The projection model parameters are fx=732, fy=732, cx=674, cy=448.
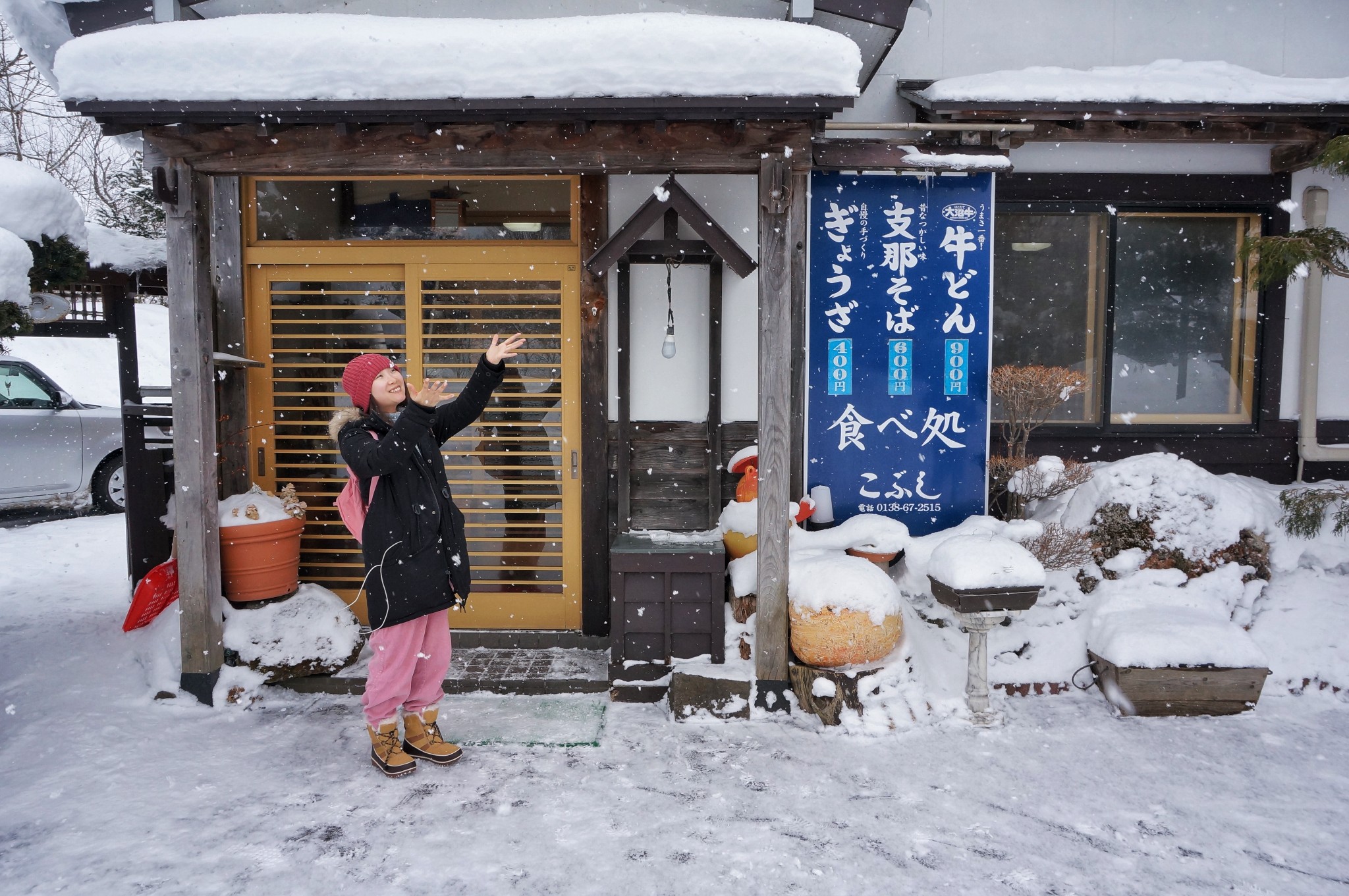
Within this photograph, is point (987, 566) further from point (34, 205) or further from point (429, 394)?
point (34, 205)

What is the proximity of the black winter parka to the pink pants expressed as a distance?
12 cm

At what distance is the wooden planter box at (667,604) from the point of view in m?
4.89

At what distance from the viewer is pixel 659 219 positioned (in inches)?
180

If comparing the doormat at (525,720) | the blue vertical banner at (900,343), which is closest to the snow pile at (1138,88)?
the blue vertical banner at (900,343)

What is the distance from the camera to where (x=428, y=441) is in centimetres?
399

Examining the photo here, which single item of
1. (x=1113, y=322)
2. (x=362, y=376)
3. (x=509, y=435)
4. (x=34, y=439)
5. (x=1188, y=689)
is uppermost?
(x=1113, y=322)

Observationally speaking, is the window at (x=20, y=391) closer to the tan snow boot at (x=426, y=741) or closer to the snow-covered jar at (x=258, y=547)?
the snow-covered jar at (x=258, y=547)

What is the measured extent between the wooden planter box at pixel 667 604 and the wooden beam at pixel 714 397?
896 millimetres

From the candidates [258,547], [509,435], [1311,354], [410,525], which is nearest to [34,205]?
[258,547]

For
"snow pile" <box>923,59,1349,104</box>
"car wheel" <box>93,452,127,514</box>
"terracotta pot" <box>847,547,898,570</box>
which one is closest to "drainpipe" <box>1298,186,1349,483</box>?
"snow pile" <box>923,59,1349,104</box>

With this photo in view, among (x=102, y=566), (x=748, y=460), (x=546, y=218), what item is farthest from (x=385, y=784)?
(x=102, y=566)

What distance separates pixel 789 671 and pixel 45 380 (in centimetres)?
1082

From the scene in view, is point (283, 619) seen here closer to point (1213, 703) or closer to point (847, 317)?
point (847, 317)

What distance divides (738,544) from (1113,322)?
12.9 feet
